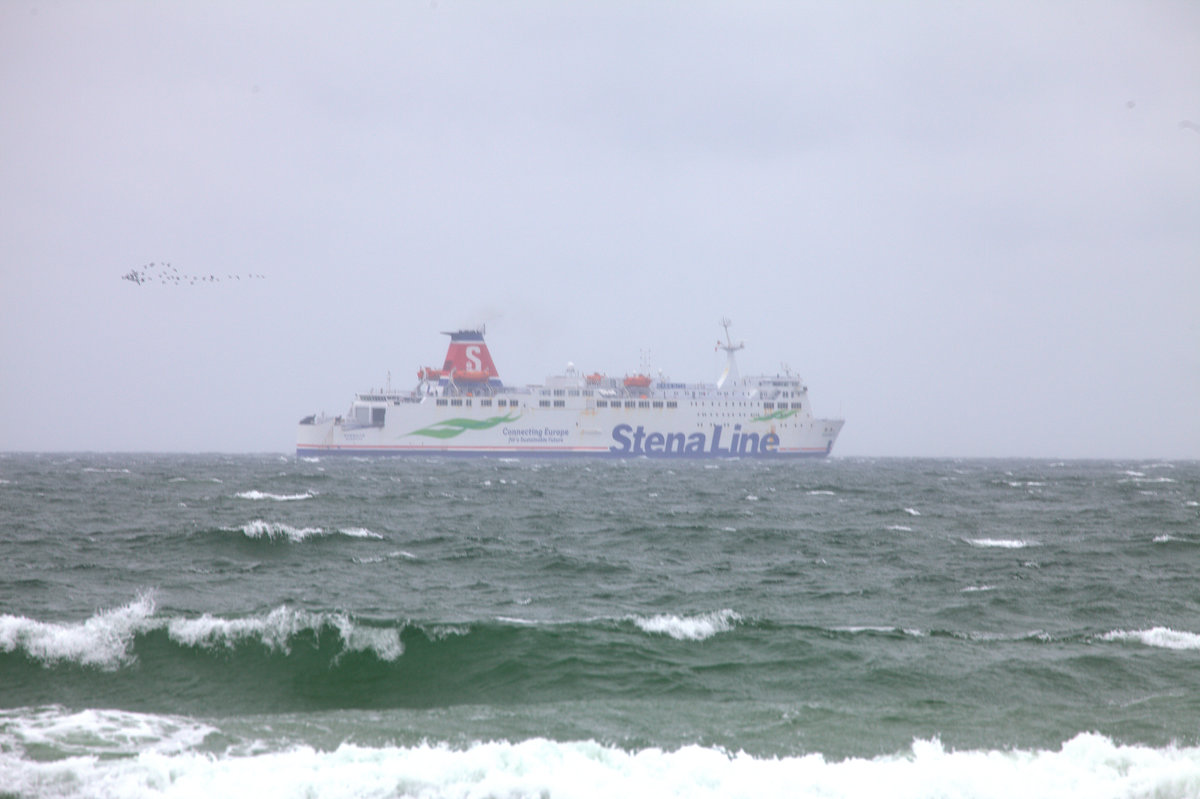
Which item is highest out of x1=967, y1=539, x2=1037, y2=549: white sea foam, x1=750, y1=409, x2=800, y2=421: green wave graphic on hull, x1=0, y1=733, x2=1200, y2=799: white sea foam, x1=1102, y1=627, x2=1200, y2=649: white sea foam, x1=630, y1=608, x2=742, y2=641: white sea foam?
x1=750, y1=409, x2=800, y2=421: green wave graphic on hull

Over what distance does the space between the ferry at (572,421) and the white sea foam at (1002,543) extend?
2397 inches

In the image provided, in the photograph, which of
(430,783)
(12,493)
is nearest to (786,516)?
(430,783)

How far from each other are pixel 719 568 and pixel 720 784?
999 cm

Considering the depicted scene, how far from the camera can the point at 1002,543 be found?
20.4m

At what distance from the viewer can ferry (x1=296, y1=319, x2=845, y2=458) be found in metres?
80.9

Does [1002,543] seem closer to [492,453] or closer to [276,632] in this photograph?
[276,632]

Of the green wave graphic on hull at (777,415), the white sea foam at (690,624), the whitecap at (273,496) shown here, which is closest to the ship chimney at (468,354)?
the green wave graphic on hull at (777,415)

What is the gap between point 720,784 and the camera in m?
6.43

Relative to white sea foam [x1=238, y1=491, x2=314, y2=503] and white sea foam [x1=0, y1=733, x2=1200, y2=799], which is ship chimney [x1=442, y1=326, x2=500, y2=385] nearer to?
white sea foam [x1=238, y1=491, x2=314, y2=503]

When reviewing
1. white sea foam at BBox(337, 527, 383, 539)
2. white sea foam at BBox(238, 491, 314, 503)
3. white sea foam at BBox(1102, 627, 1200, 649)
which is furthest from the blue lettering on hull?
white sea foam at BBox(1102, 627, 1200, 649)

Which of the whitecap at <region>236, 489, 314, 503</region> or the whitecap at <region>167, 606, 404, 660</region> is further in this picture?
the whitecap at <region>236, 489, 314, 503</region>

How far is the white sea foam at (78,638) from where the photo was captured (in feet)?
31.6

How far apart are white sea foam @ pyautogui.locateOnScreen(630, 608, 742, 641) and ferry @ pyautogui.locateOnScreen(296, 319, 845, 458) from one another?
6934 cm

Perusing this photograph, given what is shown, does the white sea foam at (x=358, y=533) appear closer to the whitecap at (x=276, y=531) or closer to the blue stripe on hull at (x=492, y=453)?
the whitecap at (x=276, y=531)
